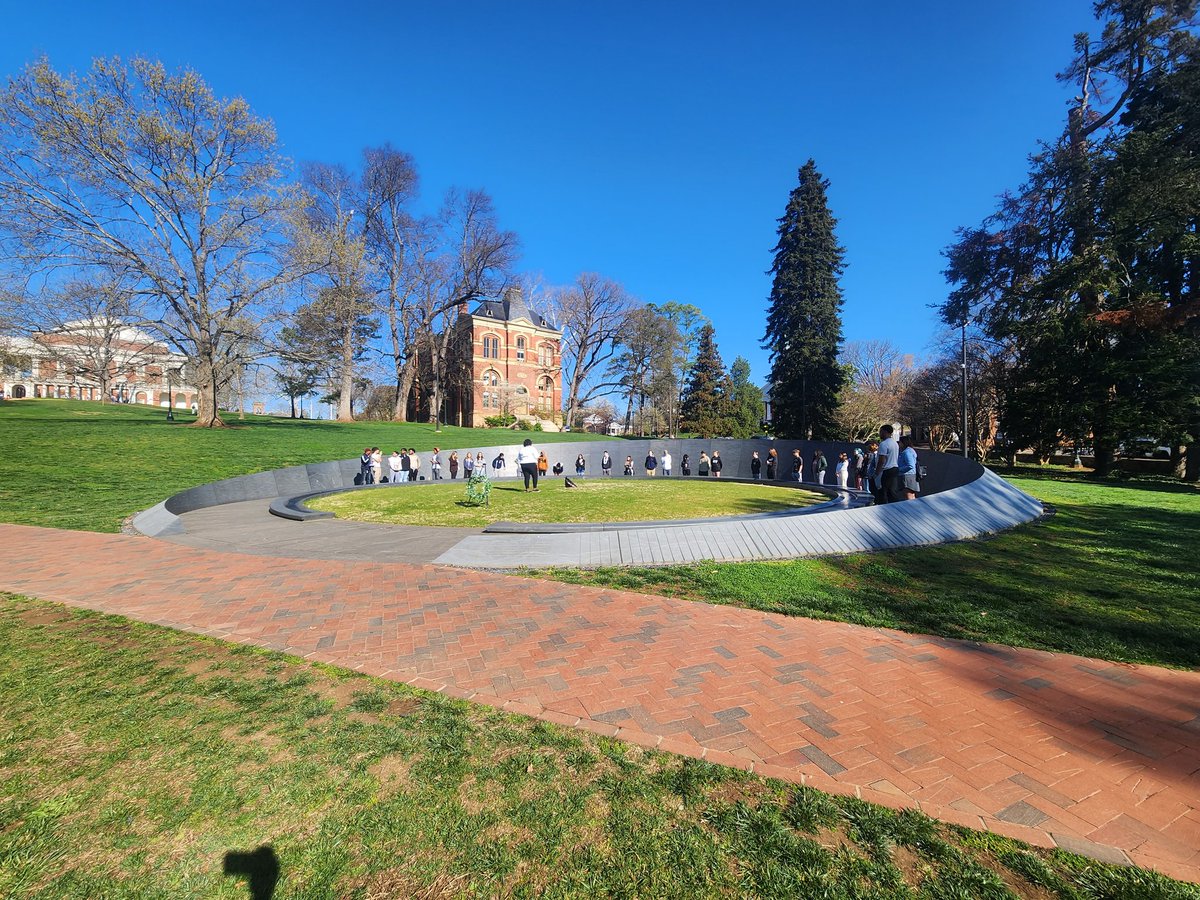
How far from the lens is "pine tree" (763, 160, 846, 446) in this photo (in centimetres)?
3388

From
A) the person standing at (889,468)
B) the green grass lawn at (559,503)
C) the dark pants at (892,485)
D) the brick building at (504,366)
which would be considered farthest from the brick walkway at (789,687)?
the brick building at (504,366)

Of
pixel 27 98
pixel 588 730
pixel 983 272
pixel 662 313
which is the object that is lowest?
pixel 588 730

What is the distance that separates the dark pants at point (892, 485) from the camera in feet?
30.6

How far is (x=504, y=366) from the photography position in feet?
184

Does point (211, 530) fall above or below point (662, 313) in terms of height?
below

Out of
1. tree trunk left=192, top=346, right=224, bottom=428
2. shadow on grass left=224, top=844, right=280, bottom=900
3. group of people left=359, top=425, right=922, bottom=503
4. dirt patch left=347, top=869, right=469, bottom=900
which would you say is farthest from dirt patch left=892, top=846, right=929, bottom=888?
tree trunk left=192, top=346, right=224, bottom=428

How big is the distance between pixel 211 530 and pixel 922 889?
1191 cm

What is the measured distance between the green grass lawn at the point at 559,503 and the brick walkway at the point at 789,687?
4.96 m

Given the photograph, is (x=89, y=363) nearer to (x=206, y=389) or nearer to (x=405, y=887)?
(x=206, y=389)

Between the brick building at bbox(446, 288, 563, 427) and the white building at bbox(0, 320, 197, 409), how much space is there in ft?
79.4

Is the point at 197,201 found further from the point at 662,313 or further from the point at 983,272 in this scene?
the point at 662,313

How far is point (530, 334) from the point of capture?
58531mm

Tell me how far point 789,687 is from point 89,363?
223 ft

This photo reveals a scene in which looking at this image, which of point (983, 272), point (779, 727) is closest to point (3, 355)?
point (779, 727)
